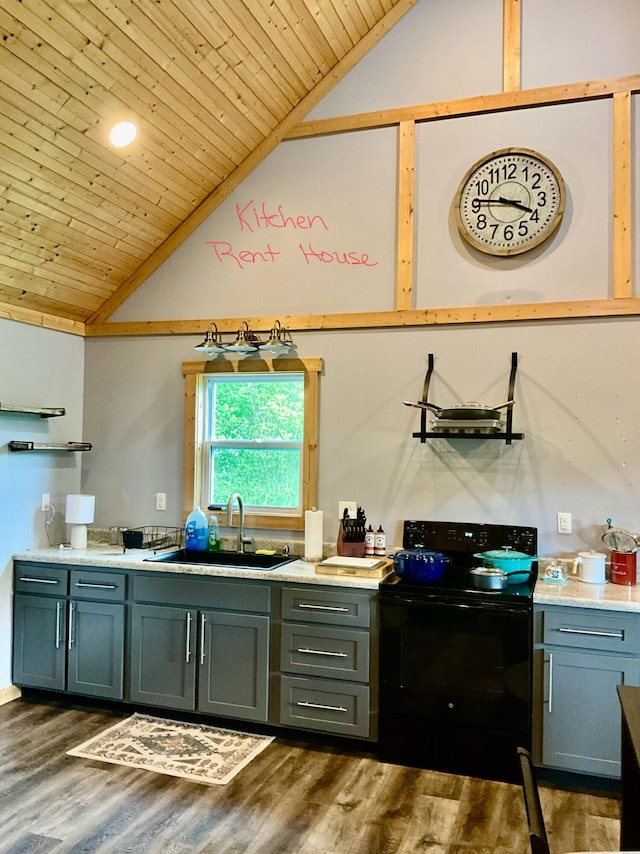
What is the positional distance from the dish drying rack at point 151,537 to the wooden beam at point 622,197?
296 centimetres

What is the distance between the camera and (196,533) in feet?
13.5

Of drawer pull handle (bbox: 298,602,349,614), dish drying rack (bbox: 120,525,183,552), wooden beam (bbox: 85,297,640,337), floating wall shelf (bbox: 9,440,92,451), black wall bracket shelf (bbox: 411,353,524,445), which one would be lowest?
drawer pull handle (bbox: 298,602,349,614)

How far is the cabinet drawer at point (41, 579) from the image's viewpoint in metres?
3.88

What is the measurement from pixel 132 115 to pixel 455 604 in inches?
114

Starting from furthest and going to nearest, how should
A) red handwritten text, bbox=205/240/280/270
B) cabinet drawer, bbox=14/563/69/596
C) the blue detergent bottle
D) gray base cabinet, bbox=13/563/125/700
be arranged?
red handwritten text, bbox=205/240/280/270 → the blue detergent bottle → cabinet drawer, bbox=14/563/69/596 → gray base cabinet, bbox=13/563/125/700

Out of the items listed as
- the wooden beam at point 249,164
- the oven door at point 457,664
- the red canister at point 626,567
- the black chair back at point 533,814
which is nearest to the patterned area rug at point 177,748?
the oven door at point 457,664

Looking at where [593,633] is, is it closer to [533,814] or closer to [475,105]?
[533,814]

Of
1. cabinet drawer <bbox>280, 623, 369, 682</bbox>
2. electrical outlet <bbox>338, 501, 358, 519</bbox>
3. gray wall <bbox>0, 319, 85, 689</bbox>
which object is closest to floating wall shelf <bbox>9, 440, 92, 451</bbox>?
gray wall <bbox>0, 319, 85, 689</bbox>

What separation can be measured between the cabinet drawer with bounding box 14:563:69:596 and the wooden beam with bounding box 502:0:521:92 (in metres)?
3.74

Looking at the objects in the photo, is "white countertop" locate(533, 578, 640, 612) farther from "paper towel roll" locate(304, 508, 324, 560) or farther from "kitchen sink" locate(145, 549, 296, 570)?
"kitchen sink" locate(145, 549, 296, 570)

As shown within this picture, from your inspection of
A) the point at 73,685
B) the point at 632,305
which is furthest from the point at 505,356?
the point at 73,685

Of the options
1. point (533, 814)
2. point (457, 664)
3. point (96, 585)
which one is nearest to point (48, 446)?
point (96, 585)

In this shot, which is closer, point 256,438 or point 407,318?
Answer: point 407,318

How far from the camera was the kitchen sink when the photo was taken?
3.89m
